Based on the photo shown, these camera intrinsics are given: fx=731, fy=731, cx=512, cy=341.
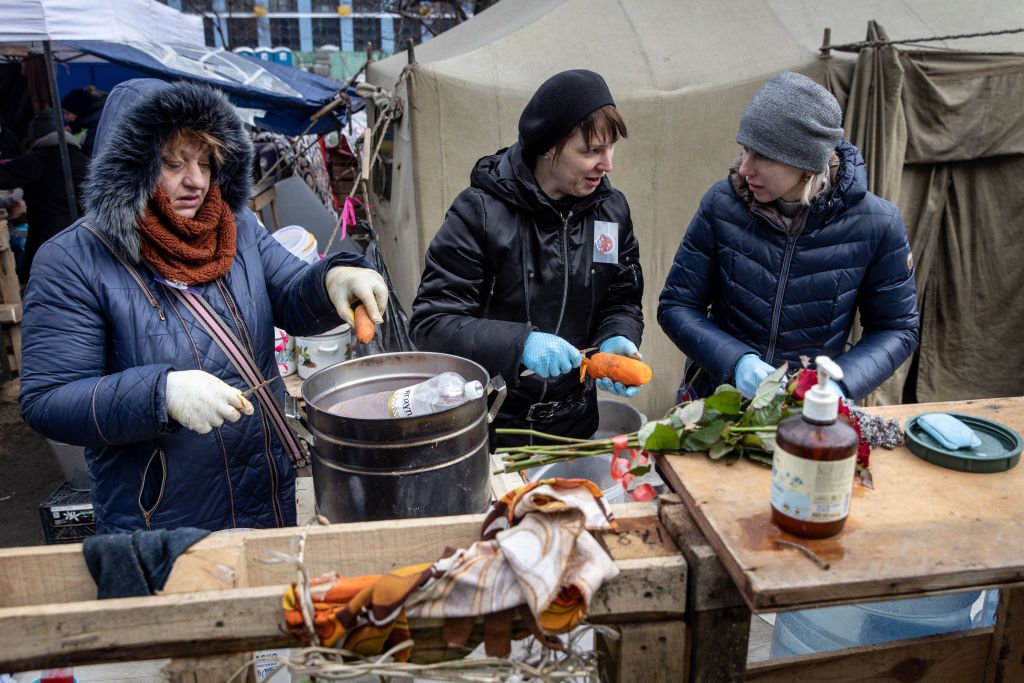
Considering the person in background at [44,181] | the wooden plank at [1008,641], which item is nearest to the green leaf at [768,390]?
the wooden plank at [1008,641]

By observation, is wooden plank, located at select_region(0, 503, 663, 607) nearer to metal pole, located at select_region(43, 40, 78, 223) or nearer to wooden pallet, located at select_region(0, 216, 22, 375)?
metal pole, located at select_region(43, 40, 78, 223)

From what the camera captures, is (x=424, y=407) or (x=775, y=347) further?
(x=775, y=347)

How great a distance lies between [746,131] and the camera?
242 cm

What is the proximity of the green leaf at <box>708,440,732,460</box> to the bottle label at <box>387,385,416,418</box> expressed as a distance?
2.14ft

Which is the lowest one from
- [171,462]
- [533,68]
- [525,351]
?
[171,462]

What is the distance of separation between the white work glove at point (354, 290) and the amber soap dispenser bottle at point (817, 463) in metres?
1.21

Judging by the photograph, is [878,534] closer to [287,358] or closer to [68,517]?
[68,517]

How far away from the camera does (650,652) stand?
1221 mm

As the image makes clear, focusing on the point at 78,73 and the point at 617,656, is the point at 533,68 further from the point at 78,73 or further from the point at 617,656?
the point at 78,73

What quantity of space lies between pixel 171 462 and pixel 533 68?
3.65 meters

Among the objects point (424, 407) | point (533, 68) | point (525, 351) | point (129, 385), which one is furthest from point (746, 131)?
point (533, 68)

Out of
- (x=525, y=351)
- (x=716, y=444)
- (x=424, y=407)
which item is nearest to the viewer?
(x=716, y=444)

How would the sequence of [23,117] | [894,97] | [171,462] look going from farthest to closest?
1. [23,117]
2. [894,97]
3. [171,462]

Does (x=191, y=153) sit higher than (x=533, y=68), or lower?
lower
